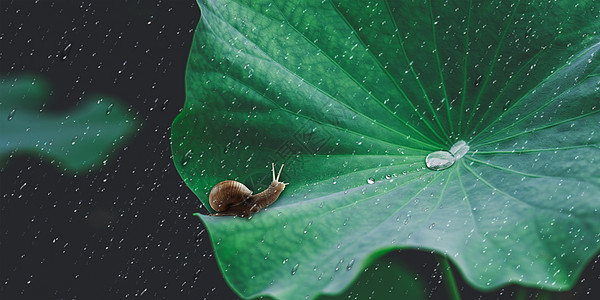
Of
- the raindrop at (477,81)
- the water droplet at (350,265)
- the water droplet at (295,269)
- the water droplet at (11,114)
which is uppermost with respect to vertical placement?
the water droplet at (11,114)

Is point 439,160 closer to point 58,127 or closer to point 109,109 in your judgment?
point 109,109

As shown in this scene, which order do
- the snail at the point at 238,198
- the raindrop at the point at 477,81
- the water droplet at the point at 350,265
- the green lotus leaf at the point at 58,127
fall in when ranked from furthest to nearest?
1. the green lotus leaf at the point at 58,127
2. the raindrop at the point at 477,81
3. the snail at the point at 238,198
4. the water droplet at the point at 350,265

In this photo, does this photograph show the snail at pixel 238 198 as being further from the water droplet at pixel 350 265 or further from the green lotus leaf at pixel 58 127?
the green lotus leaf at pixel 58 127

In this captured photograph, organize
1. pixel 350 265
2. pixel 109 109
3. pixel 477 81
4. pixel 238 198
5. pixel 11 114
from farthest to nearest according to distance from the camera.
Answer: pixel 11 114
pixel 109 109
pixel 477 81
pixel 238 198
pixel 350 265

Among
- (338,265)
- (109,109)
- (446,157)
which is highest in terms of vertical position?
(109,109)

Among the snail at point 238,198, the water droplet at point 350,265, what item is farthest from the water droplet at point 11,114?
the water droplet at point 350,265

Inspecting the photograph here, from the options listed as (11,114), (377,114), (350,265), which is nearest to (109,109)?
(11,114)
